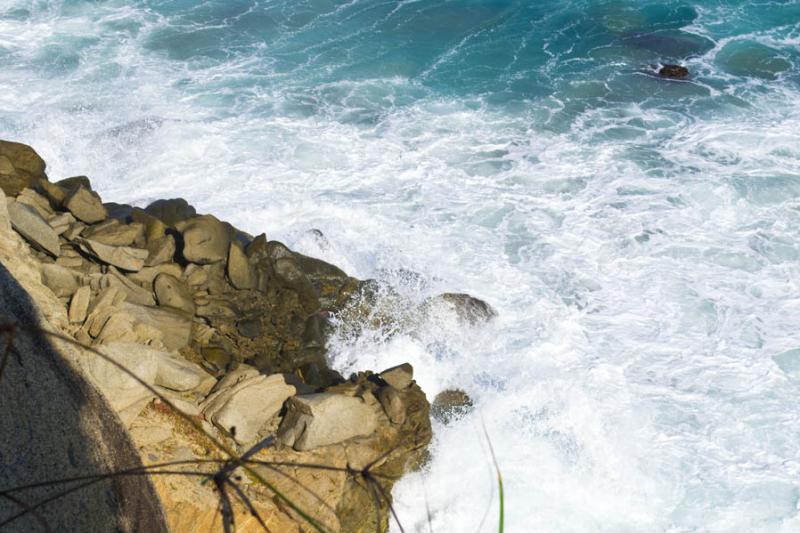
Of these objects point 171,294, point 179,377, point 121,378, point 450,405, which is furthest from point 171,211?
point 450,405

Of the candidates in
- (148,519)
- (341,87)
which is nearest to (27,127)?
(341,87)

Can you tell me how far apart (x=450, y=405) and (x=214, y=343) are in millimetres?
3113

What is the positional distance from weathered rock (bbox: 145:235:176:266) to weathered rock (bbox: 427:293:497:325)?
3.71m

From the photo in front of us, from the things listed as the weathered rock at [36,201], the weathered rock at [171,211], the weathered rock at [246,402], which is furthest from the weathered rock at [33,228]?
the weathered rock at [246,402]

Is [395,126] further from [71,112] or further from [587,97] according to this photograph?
[71,112]

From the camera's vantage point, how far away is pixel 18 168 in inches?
433

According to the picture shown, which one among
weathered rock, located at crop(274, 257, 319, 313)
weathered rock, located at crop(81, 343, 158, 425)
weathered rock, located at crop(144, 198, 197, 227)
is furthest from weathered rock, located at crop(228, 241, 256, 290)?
weathered rock, located at crop(81, 343, 158, 425)

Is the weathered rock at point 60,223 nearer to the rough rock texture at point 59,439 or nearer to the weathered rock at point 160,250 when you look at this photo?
the weathered rock at point 160,250

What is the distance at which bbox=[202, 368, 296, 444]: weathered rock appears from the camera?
316 inches

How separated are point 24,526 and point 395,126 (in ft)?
44.8

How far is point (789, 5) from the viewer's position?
22.2m

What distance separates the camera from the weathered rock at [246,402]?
8016mm

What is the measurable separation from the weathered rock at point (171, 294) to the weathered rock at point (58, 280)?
1.02m

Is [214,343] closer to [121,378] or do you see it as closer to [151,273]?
[151,273]
